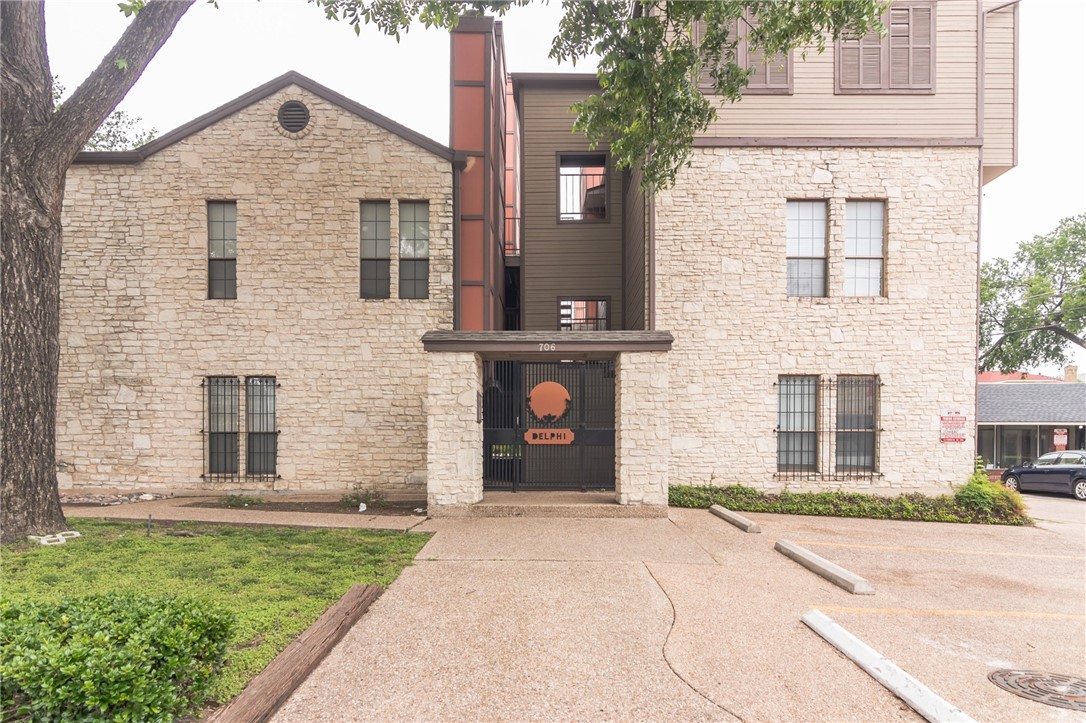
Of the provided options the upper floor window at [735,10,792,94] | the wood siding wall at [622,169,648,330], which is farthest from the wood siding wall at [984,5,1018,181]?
the wood siding wall at [622,169,648,330]

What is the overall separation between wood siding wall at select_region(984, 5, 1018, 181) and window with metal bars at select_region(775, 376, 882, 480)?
5.63 meters

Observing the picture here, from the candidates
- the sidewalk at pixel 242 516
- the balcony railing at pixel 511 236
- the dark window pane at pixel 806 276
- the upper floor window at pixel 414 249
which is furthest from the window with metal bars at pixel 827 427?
the balcony railing at pixel 511 236

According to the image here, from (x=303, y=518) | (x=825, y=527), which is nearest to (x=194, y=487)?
(x=303, y=518)

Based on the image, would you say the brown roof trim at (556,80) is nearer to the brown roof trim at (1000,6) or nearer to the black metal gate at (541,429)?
the brown roof trim at (1000,6)

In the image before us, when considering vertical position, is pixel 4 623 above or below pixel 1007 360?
below

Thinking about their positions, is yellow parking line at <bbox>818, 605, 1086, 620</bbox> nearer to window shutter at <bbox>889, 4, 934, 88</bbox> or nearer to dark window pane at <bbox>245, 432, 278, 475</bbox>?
dark window pane at <bbox>245, 432, 278, 475</bbox>

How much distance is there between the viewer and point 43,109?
23.6 feet

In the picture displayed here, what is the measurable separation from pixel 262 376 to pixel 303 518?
3.56 m

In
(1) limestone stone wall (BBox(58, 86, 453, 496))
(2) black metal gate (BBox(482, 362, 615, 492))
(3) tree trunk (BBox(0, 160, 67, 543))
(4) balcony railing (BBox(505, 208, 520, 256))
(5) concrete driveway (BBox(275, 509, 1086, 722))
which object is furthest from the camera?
(4) balcony railing (BBox(505, 208, 520, 256))

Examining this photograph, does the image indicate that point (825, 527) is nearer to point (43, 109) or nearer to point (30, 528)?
point (30, 528)

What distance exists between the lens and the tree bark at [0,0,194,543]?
6.88 metres

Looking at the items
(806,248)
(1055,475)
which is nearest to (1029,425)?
(1055,475)

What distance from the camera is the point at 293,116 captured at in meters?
11.1

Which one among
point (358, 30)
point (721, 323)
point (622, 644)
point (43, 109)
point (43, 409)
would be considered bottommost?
point (622, 644)
